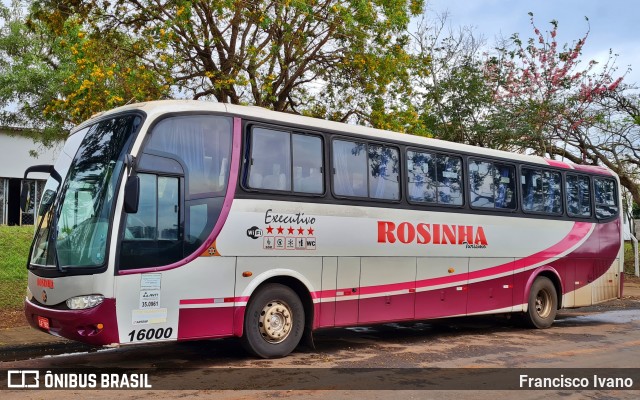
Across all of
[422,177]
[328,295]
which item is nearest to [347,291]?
[328,295]

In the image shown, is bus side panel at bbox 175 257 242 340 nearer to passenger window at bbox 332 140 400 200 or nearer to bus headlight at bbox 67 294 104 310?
bus headlight at bbox 67 294 104 310

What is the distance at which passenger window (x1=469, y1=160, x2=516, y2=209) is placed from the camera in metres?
12.5

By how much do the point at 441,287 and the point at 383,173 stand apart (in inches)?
91.7

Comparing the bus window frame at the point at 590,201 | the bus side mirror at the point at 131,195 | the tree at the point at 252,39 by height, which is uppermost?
the tree at the point at 252,39

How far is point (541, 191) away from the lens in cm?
1387

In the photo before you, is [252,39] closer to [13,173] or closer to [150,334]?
[150,334]

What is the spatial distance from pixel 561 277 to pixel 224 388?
9.09 m

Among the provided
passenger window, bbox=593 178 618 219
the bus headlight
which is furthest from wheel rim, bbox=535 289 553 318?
the bus headlight

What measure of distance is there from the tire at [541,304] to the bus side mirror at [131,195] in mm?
8736

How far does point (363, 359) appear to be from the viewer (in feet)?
31.1

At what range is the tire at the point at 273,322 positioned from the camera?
8.99m

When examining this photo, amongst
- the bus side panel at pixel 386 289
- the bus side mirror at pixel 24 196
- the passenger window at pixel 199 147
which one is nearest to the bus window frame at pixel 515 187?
the bus side panel at pixel 386 289

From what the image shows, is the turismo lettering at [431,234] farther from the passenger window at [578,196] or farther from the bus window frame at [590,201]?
the passenger window at [578,196]

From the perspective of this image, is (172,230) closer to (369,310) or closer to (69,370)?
(69,370)
